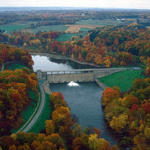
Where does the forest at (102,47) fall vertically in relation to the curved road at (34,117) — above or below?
above

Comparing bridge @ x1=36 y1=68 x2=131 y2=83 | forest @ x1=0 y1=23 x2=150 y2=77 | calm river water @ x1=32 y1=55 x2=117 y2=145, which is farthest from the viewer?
forest @ x1=0 y1=23 x2=150 y2=77

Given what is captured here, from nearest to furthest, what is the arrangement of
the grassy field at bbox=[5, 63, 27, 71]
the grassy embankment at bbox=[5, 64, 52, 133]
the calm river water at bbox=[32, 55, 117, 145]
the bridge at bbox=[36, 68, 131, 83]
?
the grassy embankment at bbox=[5, 64, 52, 133], the calm river water at bbox=[32, 55, 117, 145], the grassy field at bbox=[5, 63, 27, 71], the bridge at bbox=[36, 68, 131, 83]

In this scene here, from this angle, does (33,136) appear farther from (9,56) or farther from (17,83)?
(9,56)

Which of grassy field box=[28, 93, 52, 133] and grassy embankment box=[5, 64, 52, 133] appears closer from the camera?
grassy field box=[28, 93, 52, 133]

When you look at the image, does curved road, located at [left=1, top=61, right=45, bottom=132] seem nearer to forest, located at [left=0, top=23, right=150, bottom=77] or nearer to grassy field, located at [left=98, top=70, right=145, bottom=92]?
grassy field, located at [left=98, top=70, right=145, bottom=92]

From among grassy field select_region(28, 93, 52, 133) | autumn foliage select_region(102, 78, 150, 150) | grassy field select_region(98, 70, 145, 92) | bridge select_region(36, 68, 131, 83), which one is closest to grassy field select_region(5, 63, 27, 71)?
bridge select_region(36, 68, 131, 83)

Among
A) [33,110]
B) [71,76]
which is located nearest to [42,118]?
[33,110]

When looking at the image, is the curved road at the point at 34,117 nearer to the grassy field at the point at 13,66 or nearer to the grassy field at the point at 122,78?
the grassy field at the point at 13,66

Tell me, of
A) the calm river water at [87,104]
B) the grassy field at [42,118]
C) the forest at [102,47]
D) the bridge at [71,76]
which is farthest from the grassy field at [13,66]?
the forest at [102,47]
